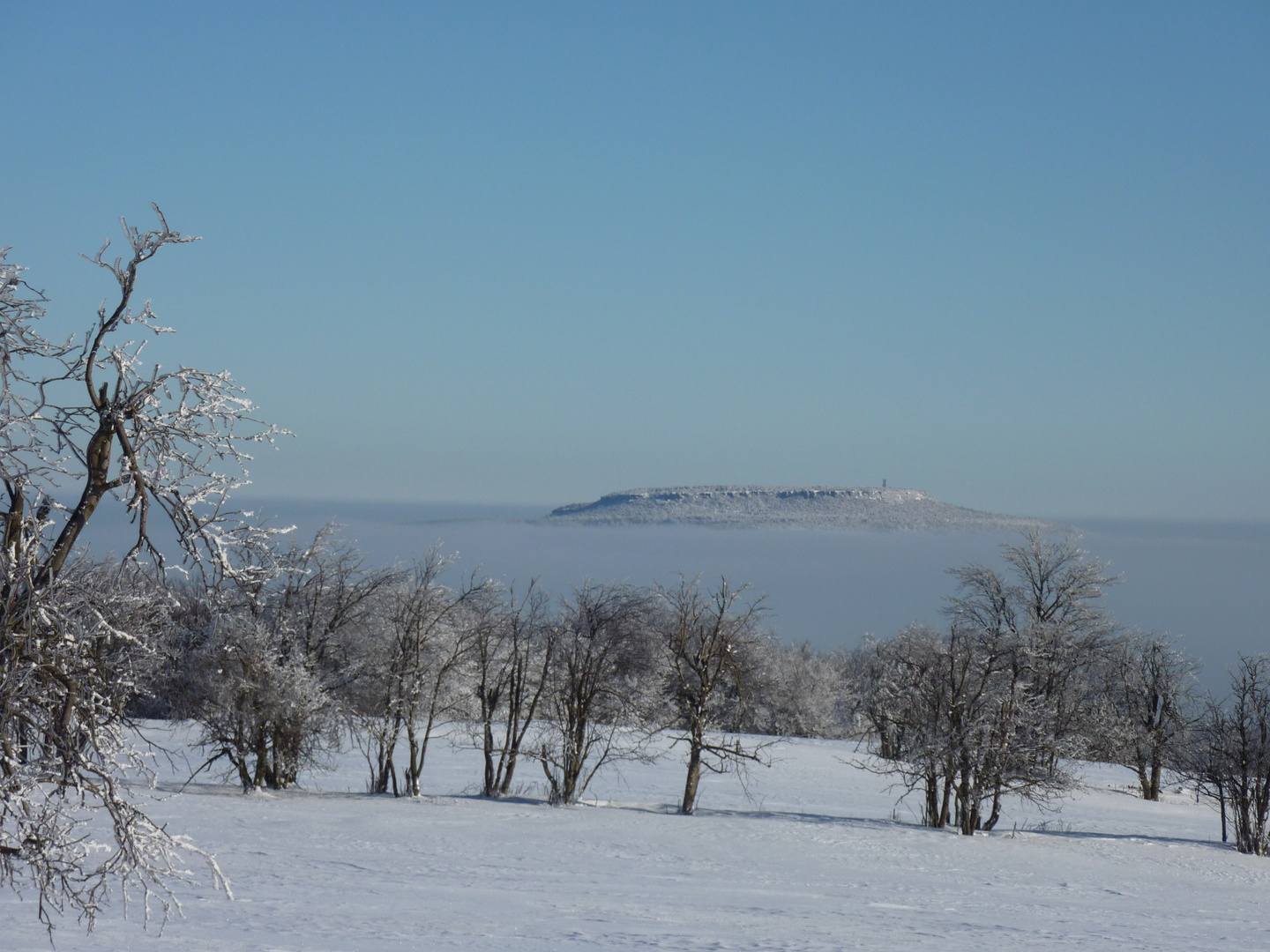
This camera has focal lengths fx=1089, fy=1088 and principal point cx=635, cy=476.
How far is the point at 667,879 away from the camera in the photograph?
21875mm

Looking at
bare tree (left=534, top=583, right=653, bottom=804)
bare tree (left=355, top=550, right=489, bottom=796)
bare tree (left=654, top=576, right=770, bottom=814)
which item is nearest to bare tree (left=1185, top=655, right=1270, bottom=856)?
bare tree (left=654, top=576, right=770, bottom=814)

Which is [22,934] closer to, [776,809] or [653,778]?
[776,809]

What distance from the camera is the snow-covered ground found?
1549 cm

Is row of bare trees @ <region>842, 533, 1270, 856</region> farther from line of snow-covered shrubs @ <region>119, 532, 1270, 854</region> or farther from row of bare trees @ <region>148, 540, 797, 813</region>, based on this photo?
row of bare trees @ <region>148, 540, 797, 813</region>

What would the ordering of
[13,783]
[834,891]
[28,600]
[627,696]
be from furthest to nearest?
[627,696]
[834,891]
[13,783]
[28,600]

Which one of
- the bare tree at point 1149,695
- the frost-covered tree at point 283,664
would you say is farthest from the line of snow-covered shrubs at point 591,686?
the bare tree at point 1149,695

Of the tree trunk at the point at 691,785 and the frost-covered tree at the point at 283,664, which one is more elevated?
the frost-covered tree at the point at 283,664

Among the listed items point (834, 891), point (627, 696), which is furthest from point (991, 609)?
point (834, 891)

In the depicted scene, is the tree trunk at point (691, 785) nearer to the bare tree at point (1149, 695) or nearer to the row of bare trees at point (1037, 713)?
the row of bare trees at point (1037, 713)

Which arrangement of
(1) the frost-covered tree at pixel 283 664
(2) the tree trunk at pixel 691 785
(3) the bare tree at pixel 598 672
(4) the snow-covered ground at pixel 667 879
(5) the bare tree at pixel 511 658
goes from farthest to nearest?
(5) the bare tree at pixel 511 658, (3) the bare tree at pixel 598 672, (2) the tree trunk at pixel 691 785, (1) the frost-covered tree at pixel 283 664, (4) the snow-covered ground at pixel 667 879

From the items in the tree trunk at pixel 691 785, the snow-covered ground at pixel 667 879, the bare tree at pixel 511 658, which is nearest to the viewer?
the snow-covered ground at pixel 667 879

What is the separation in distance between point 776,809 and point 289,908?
21.6 meters

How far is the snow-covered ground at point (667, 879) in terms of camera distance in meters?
15.5

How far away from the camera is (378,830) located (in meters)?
25.8
